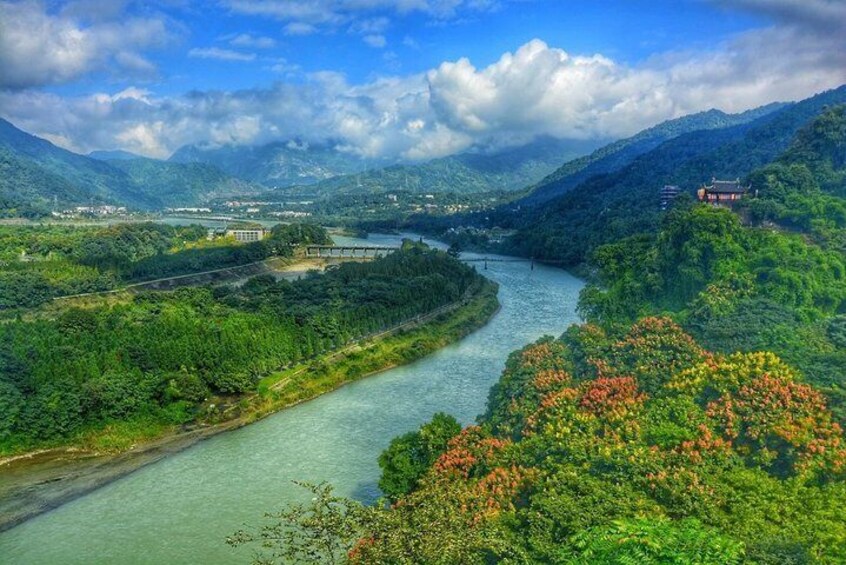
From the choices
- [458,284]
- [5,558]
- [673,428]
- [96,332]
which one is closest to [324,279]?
[458,284]

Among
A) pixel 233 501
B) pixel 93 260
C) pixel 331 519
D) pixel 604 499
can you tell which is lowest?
pixel 233 501

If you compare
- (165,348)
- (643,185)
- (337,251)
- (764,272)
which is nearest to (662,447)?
(764,272)

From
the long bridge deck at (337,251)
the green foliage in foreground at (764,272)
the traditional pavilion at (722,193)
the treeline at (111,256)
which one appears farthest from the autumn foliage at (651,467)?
the long bridge deck at (337,251)

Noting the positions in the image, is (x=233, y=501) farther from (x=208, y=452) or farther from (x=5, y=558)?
(x=5, y=558)

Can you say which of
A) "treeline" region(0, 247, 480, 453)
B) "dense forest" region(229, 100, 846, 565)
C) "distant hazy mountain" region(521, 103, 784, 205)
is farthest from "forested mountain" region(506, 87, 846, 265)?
"dense forest" region(229, 100, 846, 565)

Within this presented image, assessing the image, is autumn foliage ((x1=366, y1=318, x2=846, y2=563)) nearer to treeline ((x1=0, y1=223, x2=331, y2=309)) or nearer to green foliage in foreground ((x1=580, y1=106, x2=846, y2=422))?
green foliage in foreground ((x1=580, y1=106, x2=846, y2=422))

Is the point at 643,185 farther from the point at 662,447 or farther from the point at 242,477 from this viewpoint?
the point at 662,447
